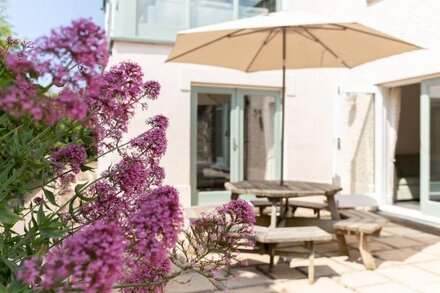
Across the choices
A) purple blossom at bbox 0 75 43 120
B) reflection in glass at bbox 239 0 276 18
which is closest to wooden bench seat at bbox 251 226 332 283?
purple blossom at bbox 0 75 43 120

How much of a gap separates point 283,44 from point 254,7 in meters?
3.90

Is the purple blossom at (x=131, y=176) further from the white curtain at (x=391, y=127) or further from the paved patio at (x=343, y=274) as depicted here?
the white curtain at (x=391, y=127)

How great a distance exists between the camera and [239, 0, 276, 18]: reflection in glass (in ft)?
27.4

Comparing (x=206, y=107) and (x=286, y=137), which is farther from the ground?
(x=206, y=107)

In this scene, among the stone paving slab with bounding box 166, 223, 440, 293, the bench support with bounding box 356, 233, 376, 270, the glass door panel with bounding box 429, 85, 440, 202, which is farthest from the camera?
the glass door panel with bounding box 429, 85, 440, 202

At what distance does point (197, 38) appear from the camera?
4406mm

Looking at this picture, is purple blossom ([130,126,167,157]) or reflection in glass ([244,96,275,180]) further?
reflection in glass ([244,96,275,180])

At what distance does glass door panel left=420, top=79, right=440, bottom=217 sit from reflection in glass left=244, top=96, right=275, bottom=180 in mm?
2903

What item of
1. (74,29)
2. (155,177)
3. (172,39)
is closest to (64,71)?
(74,29)

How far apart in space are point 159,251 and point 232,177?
737cm

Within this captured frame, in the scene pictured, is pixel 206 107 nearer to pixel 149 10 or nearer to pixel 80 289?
pixel 149 10

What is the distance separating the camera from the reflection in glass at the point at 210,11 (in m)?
7.98

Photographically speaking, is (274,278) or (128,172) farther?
(274,278)

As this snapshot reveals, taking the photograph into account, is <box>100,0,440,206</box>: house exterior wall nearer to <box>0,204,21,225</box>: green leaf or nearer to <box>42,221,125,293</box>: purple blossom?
<box>0,204,21,225</box>: green leaf
